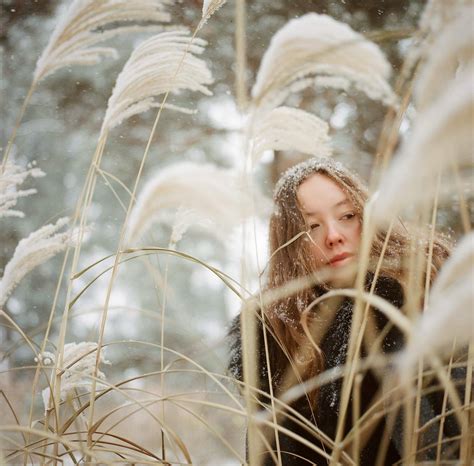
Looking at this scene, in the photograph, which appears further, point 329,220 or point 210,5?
point 329,220

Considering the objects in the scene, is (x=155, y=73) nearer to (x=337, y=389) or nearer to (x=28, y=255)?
(x=28, y=255)

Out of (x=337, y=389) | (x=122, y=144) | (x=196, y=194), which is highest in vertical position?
(x=122, y=144)

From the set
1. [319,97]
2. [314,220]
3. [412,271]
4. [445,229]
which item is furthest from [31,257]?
[319,97]

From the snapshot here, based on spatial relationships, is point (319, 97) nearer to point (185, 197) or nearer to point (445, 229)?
point (445, 229)

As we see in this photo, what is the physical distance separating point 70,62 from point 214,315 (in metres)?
3.08

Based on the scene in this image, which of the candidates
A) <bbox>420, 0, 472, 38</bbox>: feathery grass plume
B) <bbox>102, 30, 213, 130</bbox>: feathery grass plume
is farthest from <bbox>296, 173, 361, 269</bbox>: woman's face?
<bbox>420, 0, 472, 38</bbox>: feathery grass plume

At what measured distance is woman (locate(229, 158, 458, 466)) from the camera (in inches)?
42.8

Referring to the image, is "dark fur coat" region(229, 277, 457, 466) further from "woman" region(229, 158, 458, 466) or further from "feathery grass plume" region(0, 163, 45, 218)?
"feathery grass plume" region(0, 163, 45, 218)

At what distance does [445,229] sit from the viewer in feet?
8.77

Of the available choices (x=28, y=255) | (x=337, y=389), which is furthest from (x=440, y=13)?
(x=337, y=389)

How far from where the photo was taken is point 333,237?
1.08 m

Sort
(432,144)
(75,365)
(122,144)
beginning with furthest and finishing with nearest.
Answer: (122,144) < (75,365) < (432,144)

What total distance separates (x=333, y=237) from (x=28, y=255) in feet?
1.91

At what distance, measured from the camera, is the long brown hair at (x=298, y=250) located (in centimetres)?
118
